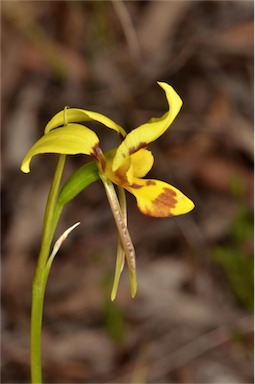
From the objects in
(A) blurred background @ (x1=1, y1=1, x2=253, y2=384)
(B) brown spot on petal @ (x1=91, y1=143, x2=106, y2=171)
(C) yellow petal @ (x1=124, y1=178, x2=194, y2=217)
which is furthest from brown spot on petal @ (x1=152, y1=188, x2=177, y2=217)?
(A) blurred background @ (x1=1, y1=1, x2=253, y2=384)

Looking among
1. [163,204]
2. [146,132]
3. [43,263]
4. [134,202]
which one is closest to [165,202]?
[163,204]

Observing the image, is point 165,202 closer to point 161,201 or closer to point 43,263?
point 161,201

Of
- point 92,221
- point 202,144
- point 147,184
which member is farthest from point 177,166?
point 147,184

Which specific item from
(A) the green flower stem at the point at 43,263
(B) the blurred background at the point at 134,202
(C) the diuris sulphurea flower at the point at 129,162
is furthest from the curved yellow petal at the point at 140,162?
(B) the blurred background at the point at 134,202

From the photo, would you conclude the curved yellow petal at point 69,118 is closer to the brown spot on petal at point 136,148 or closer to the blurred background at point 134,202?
the brown spot on petal at point 136,148

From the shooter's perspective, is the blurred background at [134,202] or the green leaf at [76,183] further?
the blurred background at [134,202]

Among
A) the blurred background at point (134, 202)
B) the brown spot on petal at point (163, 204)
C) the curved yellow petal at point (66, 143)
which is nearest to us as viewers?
the curved yellow petal at point (66, 143)
